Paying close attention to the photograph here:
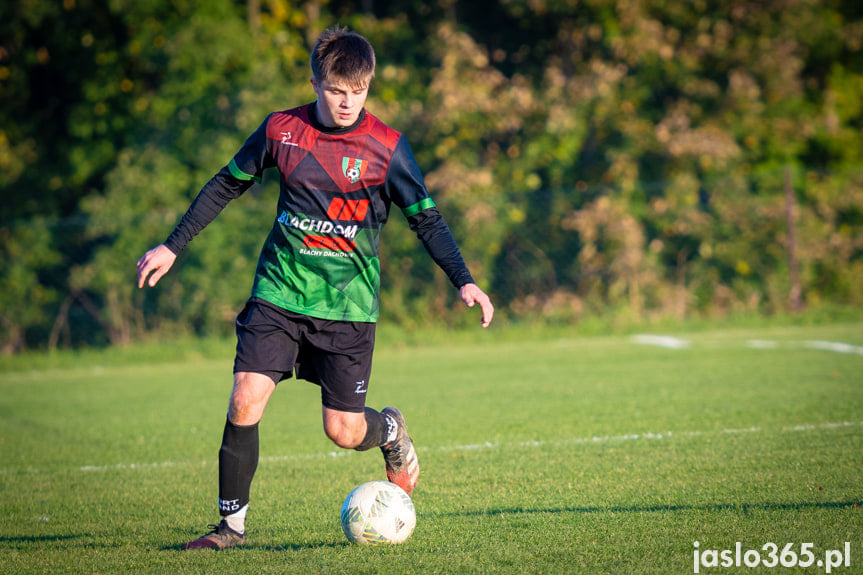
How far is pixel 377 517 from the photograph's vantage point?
3.84m

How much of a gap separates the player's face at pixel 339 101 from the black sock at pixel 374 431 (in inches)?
58.4

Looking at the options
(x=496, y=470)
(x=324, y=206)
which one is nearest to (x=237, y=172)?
(x=324, y=206)

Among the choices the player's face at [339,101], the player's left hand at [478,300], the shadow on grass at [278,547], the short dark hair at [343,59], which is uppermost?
the short dark hair at [343,59]

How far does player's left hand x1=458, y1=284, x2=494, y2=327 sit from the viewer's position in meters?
3.92

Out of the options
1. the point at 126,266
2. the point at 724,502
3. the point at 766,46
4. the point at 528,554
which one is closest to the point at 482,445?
the point at 724,502

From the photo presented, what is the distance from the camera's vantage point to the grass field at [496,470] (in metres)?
3.71

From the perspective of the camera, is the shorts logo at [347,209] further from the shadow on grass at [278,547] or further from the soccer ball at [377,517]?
the shadow on grass at [278,547]

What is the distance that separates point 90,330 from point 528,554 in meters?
12.9

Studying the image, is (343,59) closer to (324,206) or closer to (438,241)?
(324,206)

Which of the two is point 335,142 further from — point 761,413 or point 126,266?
point 126,266

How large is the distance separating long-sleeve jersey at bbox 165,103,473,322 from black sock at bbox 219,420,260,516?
0.63 metres

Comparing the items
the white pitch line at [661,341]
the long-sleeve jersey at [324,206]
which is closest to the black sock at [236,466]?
the long-sleeve jersey at [324,206]

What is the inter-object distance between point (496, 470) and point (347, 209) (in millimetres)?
2048

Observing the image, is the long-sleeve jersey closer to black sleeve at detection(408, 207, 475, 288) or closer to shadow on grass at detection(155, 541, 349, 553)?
black sleeve at detection(408, 207, 475, 288)
